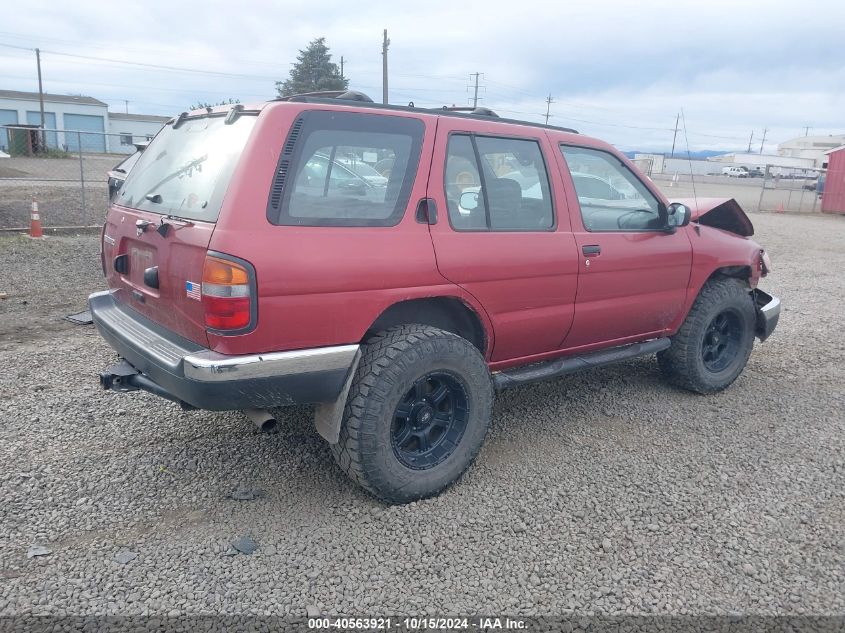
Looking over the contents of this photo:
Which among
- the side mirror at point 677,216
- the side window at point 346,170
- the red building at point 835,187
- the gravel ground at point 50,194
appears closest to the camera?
the side window at point 346,170

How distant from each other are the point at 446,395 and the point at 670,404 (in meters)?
2.13

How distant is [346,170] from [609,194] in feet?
6.30

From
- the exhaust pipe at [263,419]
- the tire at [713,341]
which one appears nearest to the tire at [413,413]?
the exhaust pipe at [263,419]

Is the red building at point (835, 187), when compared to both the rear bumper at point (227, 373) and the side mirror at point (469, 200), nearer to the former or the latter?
the side mirror at point (469, 200)

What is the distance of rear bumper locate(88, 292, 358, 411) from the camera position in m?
2.75

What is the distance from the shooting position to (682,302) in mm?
4629

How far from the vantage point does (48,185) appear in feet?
61.0

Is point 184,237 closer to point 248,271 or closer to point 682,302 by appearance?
point 248,271

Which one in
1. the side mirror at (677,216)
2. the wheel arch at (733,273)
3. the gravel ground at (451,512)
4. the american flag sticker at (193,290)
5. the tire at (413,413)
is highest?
the side mirror at (677,216)

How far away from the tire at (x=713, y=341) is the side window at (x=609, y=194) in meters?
0.84

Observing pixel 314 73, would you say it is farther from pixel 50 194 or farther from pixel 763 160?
pixel 763 160

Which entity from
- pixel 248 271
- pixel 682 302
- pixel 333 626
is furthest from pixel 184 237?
pixel 682 302

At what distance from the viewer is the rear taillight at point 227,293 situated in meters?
2.70

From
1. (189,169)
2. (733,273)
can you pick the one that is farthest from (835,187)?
(189,169)
